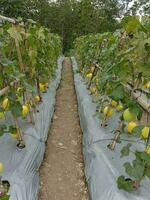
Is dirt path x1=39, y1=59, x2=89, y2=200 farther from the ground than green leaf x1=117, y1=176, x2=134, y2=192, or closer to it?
closer to it

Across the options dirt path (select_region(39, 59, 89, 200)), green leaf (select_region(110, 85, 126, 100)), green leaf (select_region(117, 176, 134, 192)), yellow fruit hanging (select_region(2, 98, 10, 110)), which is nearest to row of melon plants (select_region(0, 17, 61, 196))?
yellow fruit hanging (select_region(2, 98, 10, 110))

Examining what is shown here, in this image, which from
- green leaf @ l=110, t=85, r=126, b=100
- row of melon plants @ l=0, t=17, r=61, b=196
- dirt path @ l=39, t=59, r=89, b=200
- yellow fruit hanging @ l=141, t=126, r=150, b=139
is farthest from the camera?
dirt path @ l=39, t=59, r=89, b=200

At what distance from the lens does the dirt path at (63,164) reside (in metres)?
2.97

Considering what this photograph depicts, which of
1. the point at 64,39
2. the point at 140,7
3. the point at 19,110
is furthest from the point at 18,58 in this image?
the point at 140,7

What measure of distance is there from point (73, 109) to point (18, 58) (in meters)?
2.56

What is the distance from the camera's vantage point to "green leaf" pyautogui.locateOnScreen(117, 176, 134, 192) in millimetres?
2387

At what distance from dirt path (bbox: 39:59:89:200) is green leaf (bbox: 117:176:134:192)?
58cm

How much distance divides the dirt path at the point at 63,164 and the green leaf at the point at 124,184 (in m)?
0.58

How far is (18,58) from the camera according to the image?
3.40 metres

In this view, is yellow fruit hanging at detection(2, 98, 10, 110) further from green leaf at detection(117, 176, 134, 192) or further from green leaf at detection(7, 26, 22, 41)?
green leaf at detection(117, 176, 134, 192)

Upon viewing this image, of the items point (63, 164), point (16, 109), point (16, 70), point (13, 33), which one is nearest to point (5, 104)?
point (16, 109)

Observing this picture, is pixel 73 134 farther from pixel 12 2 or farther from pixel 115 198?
pixel 12 2

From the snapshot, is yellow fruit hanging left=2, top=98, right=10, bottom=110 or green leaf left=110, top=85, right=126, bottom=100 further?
yellow fruit hanging left=2, top=98, right=10, bottom=110

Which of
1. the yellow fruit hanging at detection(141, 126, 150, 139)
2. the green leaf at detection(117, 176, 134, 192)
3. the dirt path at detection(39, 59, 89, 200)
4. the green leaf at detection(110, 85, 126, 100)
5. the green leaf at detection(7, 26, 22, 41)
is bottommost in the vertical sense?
the dirt path at detection(39, 59, 89, 200)
